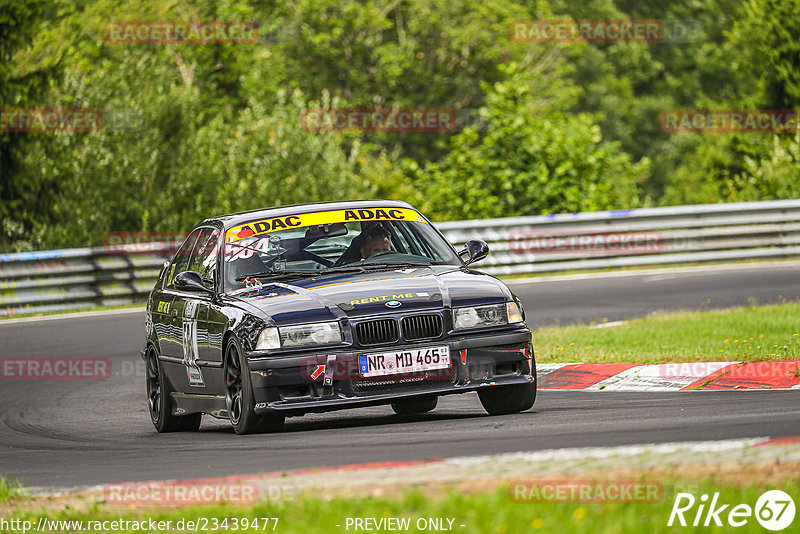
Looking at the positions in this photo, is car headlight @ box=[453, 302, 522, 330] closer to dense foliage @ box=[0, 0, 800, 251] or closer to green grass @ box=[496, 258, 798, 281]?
green grass @ box=[496, 258, 798, 281]

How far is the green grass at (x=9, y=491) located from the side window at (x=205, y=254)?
9.72 ft

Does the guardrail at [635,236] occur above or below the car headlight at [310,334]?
below

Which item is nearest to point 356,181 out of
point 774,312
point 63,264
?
point 63,264

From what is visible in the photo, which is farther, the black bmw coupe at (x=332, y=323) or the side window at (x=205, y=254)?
the side window at (x=205, y=254)

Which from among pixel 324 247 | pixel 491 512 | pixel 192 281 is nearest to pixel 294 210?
pixel 324 247

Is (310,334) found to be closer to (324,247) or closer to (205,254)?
A: (324,247)

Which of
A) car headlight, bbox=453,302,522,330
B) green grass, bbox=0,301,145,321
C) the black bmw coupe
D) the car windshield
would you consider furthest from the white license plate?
green grass, bbox=0,301,145,321

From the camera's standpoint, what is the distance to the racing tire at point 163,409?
10.4 meters

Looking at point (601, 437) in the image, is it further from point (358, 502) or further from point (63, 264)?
point (63, 264)

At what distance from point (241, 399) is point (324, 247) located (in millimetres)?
1465

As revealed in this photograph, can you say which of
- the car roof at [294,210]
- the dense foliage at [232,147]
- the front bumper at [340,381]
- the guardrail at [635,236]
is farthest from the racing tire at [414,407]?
the dense foliage at [232,147]

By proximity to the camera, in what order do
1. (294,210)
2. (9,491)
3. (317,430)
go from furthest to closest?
(294,210)
(317,430)
(9,491)

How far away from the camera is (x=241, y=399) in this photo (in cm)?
880

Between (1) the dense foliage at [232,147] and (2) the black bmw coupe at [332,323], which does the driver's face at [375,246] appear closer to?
(2) the black bmw coupe at [332,323]
